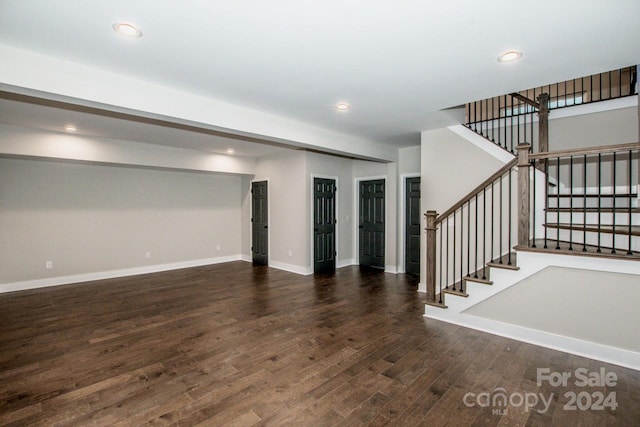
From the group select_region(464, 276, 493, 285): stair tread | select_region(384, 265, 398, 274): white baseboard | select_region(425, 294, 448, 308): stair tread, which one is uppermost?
select_region(464, 276, 493, 285): stair tread

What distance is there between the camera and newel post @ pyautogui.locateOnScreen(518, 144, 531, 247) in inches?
130

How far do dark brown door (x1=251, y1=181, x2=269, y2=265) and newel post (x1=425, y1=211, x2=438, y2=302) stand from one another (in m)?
4.14

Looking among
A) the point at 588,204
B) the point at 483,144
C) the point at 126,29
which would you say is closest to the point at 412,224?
the point at 483,144

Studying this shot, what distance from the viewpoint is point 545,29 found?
2197mm

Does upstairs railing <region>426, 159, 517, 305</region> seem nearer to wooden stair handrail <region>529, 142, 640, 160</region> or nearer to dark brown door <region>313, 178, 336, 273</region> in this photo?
wooden stair handrail <region>529, 142, 640, 160</region>

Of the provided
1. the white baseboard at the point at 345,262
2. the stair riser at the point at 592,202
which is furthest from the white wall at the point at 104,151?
the stair riser at the point at 592,202

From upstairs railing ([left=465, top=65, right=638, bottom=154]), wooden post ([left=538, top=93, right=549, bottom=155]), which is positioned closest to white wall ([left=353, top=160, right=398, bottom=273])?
upstairs railing ([left=465, top=65, right=638, bottom=154])

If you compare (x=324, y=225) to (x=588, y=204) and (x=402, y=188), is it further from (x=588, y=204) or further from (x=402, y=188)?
(x=588, y=204)

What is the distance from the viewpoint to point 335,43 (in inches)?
94.0

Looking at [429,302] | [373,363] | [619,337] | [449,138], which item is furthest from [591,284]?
[449,138]

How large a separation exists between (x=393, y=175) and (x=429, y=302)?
3318 mm

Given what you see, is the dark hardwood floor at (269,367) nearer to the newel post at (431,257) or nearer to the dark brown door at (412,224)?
the newel post at (431,257)

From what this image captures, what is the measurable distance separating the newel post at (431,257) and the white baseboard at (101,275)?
533 cm

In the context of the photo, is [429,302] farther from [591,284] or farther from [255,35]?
[255,35]
